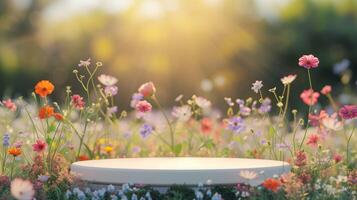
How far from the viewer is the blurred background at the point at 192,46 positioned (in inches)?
577

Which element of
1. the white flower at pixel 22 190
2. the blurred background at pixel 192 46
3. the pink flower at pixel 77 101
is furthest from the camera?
the blurred background at pixel 192 46

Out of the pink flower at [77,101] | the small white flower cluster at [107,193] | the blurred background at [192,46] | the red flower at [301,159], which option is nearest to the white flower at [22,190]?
the small white flower cluster at [107,193]

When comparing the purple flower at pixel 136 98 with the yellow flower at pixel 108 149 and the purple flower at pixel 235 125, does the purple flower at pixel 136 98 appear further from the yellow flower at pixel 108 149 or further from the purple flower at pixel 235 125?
the purple flower at pixel 235 125

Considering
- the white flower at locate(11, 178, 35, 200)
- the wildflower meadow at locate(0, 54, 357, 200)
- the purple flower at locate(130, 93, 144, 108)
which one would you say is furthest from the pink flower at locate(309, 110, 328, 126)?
the white flower at locate(11, 178, 35, 200)

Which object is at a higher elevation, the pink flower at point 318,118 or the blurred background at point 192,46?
the blurred background at point 192,46

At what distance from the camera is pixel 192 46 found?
591 inches

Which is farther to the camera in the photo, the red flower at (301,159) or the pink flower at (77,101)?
the pink flower at (77,101)

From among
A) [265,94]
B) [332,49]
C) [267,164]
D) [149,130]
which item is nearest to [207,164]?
[267,164]

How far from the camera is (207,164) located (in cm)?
468

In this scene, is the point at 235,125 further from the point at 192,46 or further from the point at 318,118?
the point at 192,46

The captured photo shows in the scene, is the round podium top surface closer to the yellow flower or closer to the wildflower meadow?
the wildflower meadow

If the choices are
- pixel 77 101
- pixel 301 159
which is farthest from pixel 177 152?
pixel 301 159

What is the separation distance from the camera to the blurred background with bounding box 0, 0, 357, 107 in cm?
1465

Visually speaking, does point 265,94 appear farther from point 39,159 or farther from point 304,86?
point 39,159
